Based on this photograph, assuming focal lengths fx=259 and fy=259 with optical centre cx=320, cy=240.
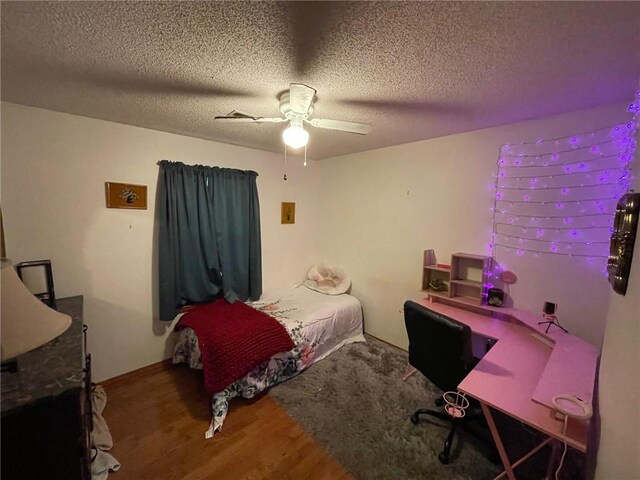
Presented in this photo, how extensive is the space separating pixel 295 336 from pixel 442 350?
136 centimetres

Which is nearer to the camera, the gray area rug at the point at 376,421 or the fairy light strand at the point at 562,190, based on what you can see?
the gray area rug at the point at 376,421

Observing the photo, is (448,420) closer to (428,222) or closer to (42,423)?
(428,222)

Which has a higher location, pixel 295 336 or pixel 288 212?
pixel 288 212

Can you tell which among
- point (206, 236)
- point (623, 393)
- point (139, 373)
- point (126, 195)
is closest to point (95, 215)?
point (126, 195)

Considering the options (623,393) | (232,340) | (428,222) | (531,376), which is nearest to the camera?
(623,393)

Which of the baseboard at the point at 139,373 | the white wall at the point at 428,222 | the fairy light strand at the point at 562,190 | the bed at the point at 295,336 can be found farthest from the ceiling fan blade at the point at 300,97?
the baseboard at the point at 139,373

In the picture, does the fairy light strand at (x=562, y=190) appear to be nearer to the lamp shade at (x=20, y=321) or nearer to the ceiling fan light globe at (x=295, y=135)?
the ceiling fan light globe at (x=295, y=135)

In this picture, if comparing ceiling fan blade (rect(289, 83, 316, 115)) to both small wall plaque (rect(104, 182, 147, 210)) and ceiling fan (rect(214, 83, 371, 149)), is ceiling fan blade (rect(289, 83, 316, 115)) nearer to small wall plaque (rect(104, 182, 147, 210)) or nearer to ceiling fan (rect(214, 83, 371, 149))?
ceiling fan (rect(214, 83, 371, 149))

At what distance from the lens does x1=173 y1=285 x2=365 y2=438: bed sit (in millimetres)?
2211

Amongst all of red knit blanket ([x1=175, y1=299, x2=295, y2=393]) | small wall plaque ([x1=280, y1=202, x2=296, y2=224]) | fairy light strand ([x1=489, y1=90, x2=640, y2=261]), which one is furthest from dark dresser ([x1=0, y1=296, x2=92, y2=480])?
fairy light strand ([x1=489, y1=90, x2=640, y2=261])

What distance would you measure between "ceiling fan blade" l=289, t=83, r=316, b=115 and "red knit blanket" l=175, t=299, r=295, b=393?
6.02 ft

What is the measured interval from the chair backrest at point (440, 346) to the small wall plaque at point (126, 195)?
2571 mm

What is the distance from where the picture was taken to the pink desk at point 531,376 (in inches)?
45.4

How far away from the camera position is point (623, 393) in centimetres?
83
